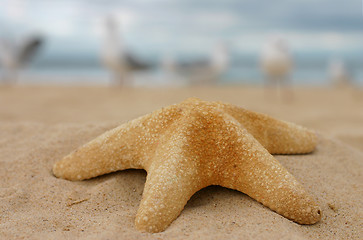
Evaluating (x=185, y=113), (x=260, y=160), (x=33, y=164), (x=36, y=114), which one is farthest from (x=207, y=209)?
(x=36, y=114)

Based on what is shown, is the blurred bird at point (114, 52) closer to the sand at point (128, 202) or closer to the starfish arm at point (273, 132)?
the sand at point (128, 202)

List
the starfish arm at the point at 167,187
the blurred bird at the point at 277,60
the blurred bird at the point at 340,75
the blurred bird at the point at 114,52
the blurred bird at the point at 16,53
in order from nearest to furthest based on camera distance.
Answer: the starfish arm at the point at 167,187, the blurred bird at the point at 277,60, the blurred bird at the point at 114,52, the blurred bird at the point at 16,53, the blurred bird at the point at 340,75

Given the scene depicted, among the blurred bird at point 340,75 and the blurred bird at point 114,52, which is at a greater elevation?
the blurred bird at point 114,52

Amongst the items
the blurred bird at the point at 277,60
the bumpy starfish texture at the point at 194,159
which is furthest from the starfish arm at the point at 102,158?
the blurred bird at the point at 277,60

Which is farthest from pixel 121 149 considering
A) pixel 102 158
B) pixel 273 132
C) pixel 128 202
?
pixel 273 132

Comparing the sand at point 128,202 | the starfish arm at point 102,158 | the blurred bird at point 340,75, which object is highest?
the starfish arm at point 102,158

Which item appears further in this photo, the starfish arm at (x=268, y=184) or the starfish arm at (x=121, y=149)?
the starfish arm at (x=121, y=149)

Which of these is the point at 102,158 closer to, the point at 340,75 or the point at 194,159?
the point at 194,159

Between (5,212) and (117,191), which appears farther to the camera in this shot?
(117,191)

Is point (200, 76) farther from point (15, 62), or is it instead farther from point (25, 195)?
point (25, 195)
